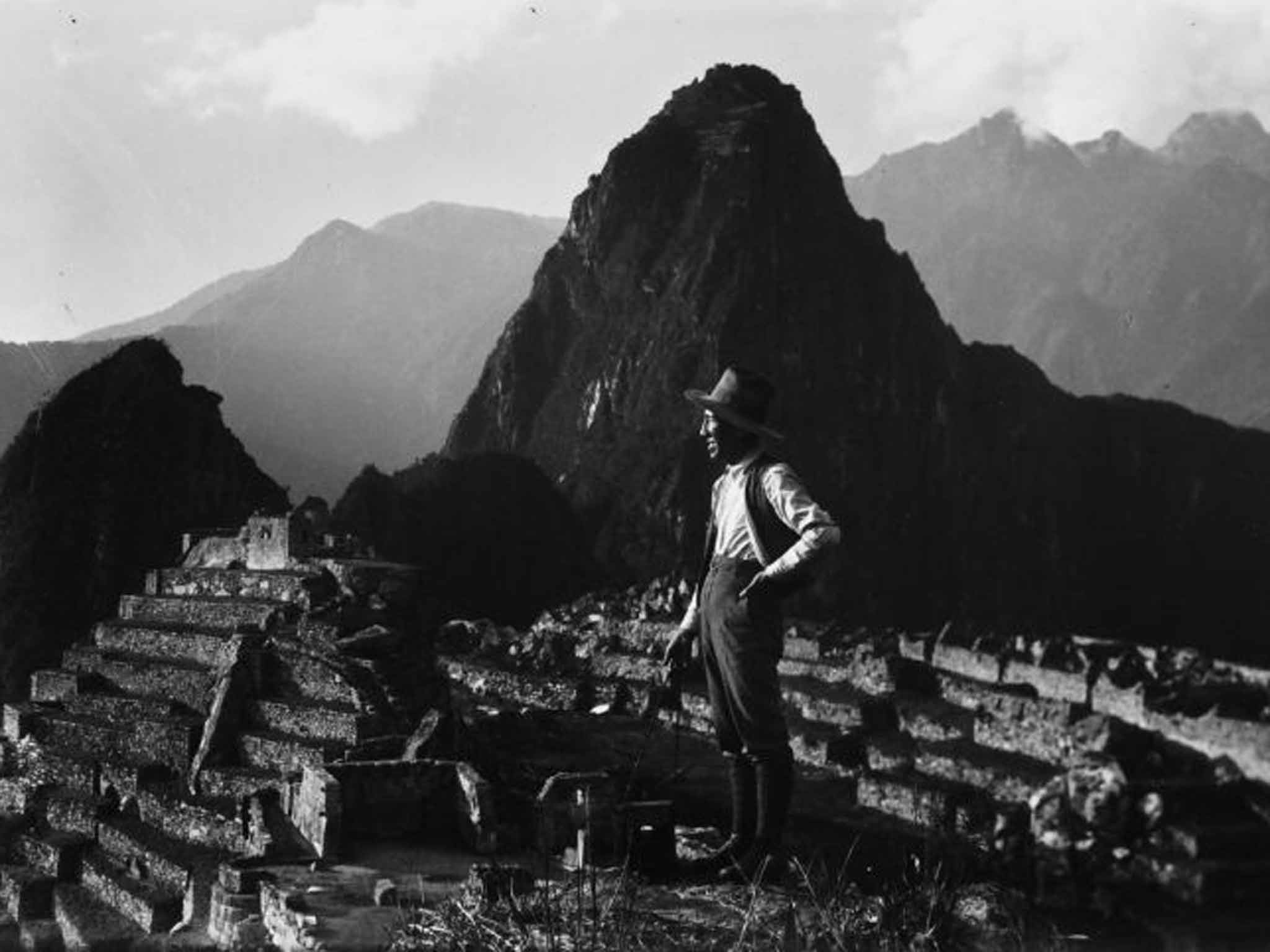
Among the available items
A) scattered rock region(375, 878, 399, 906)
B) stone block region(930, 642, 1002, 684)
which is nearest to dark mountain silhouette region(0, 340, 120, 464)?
stone block region(930, 642, 1002, 684)

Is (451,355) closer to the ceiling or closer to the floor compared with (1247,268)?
closer to the floor

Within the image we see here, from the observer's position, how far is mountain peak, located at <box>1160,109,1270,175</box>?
136 meters

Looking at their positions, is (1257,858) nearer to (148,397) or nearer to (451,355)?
(148,397)

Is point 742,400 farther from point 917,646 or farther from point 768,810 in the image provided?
point 917,646

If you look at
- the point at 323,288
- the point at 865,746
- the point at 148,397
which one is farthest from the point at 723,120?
the point at 865,746

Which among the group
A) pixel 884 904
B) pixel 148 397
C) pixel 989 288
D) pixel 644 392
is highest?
pixel 989 288

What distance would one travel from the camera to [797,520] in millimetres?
6938

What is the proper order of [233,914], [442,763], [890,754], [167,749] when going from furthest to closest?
[890,754] < [167,749] < [442,763] < [233,914]

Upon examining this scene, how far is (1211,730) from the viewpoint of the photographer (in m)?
27.4

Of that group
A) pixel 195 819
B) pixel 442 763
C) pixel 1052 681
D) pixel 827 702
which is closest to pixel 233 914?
pixel 442 763

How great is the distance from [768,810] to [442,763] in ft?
16.9

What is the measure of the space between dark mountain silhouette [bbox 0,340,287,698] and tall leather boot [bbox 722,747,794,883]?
170 ft

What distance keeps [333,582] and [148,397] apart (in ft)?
124

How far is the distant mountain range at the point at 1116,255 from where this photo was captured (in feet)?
404
